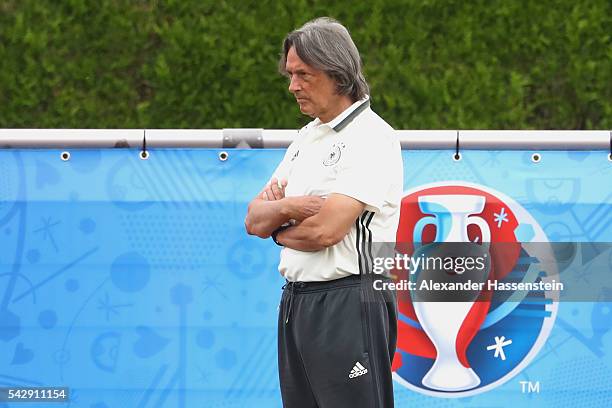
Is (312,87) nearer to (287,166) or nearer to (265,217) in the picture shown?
(287,166)

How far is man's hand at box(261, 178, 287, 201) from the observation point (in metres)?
3.27

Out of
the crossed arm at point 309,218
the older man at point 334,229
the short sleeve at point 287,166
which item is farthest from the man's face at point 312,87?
the crossed arm at point 309,218

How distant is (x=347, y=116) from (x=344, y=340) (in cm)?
70

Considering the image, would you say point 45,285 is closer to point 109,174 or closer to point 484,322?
point 109,174

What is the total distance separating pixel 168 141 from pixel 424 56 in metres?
3.35

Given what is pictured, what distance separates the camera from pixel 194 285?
419cm

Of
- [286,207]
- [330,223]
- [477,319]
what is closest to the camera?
[330,223]

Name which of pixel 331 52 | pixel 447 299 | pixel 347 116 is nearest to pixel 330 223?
pixel 347 116

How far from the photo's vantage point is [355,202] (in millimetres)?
3027

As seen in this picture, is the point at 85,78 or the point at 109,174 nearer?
the point at 109,174

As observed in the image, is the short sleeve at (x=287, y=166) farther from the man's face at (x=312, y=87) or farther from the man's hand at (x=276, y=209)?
the man's face at (x=312, y=87)

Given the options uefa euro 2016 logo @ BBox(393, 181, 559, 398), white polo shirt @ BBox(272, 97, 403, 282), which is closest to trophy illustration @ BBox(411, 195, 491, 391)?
uefa euro 2016 logo @ BBox(393, 181, 559, 398)

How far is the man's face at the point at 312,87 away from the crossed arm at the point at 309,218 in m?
0.32

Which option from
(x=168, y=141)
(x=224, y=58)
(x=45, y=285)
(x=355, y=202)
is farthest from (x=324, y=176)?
(x=224, y=58)
